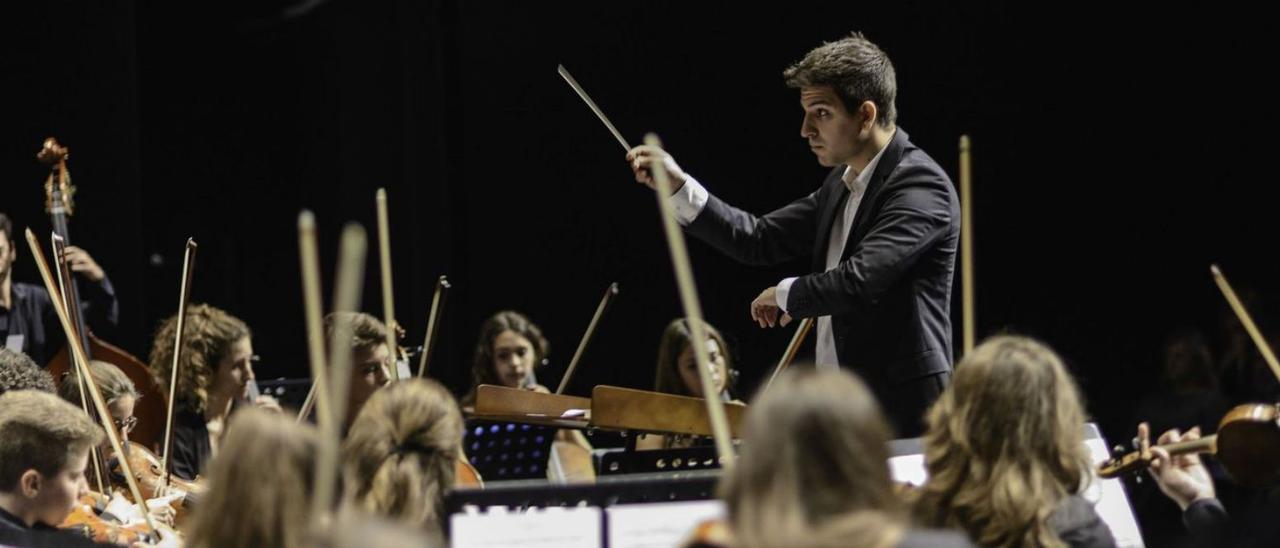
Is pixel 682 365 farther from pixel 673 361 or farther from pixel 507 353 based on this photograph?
pixel 507 353

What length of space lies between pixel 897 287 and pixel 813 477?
5.77ft

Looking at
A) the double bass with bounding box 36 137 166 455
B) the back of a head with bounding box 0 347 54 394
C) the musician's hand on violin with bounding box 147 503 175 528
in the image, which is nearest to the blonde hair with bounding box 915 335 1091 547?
the musician's hand on violin with bounding box 147 503 175 528

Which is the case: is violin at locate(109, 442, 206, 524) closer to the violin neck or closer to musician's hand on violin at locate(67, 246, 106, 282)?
musician's hand on violin at locate(67, 246, 106, 282)

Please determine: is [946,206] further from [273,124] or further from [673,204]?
[273,124]

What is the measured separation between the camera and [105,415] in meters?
2.98

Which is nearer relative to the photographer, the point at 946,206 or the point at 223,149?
the point at 946,206

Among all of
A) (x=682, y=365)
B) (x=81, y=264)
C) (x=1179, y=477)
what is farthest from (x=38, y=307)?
(x=1179, y=477)

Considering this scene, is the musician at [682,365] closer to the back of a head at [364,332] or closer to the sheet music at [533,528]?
the back of a head at [364,332]

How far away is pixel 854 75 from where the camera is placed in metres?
3.05

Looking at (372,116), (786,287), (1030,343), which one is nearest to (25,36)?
(372,116)

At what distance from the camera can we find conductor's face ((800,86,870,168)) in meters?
3.08

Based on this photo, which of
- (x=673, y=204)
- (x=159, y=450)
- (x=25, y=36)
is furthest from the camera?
(x=25, y=36)

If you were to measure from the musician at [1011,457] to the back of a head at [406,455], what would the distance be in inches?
24.8

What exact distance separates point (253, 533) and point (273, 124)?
486 cm
